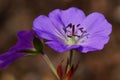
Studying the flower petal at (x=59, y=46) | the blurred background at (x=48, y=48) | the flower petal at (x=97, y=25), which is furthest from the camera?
the blurred background at (x=48, y=48)

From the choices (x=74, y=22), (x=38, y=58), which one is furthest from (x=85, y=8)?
(x=74, y=22)

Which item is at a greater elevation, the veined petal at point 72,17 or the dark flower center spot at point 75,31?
the veined petal at point 72,17

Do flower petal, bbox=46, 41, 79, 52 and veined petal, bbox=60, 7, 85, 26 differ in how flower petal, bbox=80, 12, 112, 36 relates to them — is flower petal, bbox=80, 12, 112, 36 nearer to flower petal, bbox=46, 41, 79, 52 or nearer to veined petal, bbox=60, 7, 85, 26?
veined petal, bbox=60, 7, 85, 26

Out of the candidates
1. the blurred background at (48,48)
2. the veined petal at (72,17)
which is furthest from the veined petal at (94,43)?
the blurred background at (48,48)

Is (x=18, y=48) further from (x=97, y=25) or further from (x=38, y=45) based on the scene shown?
(x=97, y=25)

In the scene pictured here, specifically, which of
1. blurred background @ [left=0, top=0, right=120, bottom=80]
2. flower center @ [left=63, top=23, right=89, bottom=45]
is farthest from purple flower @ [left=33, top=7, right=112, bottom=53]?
blurred background @ [left=0, top=0, right=120, bottom=80]

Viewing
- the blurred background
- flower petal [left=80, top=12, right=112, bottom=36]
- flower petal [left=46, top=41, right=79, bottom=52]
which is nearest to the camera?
flower petal [left=46, top=41, right=79, bottom=52]

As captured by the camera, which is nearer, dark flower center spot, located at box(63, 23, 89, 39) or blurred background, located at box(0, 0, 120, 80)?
dark flower center spot, located at box(63, 23, 89, 39)

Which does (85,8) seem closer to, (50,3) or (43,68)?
(50,3)

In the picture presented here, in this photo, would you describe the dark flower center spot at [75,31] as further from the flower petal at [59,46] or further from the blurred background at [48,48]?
the blurred background at [48,48]
